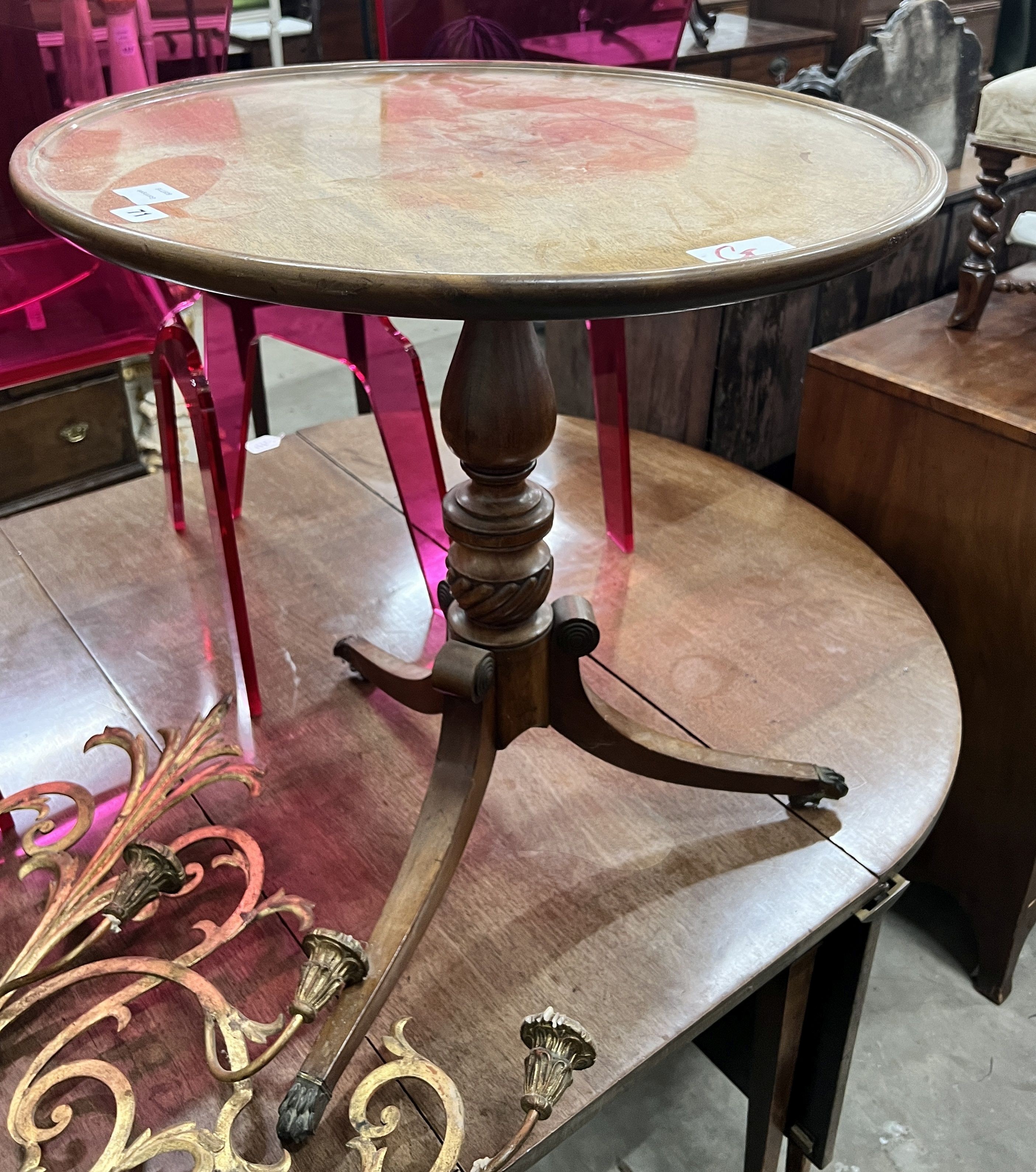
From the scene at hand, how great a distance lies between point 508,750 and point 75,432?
131 centimetres

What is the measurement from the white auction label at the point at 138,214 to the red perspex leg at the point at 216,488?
33cm

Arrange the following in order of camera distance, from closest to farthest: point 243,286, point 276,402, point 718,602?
point 243,286 < point 718,602 < point 276,402

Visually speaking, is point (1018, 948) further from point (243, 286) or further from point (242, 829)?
point (243, 286)

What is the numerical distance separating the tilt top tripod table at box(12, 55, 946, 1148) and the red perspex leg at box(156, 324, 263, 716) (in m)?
0.11

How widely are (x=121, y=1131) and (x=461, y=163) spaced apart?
0.76 m

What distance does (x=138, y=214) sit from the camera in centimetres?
70

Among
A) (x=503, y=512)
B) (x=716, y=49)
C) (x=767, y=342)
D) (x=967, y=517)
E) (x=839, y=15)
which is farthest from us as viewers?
(x=839, y=15)

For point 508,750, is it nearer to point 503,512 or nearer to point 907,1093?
point 503,512

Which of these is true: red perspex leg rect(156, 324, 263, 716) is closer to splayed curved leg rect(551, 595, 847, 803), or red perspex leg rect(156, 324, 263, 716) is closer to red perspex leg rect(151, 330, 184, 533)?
red perspex leg rect(151, 330, 184, 533)

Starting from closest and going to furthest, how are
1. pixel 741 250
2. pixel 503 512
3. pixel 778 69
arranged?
pixel 741 250 < pixel 503 512 < pixel 778 69

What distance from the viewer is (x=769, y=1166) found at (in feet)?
3.63

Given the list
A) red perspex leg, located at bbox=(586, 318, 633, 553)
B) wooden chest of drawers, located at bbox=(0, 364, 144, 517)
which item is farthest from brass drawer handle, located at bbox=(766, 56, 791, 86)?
wooden chest of drawers, located at bbox=(0, 364, 144, 517)

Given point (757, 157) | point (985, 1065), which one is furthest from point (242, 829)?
point (985, 1065)

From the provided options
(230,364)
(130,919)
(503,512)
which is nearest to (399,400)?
(230,364)
